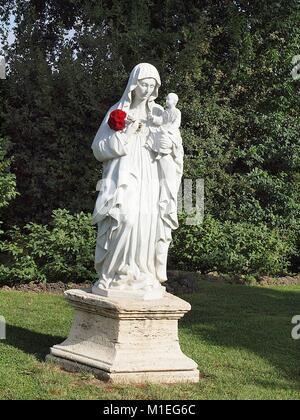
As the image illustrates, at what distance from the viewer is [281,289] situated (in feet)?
40.7

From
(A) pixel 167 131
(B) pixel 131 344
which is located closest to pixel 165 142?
(A) pixel 167 131

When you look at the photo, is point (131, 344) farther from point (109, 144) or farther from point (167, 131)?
point (167, 131)

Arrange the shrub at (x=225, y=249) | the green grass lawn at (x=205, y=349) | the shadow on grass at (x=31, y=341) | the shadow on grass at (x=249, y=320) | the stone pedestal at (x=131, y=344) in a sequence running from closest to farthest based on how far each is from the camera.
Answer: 1. the green grass lawn at (x=205, y=349)
2. the stone pedestal at (x=131, y=344)
3. the shadow on grass at (x=31, y=341)
4. the shadow on grass at (x=249, y=320)
5. the shrub at (x=225, y=249)

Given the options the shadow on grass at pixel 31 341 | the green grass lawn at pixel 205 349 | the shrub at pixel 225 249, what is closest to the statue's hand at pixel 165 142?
the green grass lawn at pixel 205 349

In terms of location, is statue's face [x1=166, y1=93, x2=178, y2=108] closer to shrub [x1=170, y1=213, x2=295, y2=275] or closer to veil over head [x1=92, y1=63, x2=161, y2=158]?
veil over head [x1=92, y1=63, x2=161, y2=158]

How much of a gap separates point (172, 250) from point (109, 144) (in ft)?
23.4

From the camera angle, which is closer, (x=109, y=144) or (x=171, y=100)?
(x=109, y=144)

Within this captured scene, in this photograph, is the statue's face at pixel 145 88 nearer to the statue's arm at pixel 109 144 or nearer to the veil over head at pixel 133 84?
the veil over head at pixel 133 84

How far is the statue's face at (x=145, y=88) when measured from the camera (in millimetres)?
6574

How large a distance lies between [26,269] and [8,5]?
7602 mm

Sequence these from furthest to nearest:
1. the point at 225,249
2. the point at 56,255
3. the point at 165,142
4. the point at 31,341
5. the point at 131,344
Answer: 1. the point at 225,249
2. the point at 56,255
3. the point at 31,341
4. the point at 165,142
5. the point at 131,344

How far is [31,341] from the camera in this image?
7.48 metres
